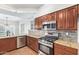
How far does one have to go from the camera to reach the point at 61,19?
9.75 ft

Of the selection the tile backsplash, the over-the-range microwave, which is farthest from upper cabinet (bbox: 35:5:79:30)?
the tile backsplash

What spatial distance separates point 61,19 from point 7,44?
2.78 metres

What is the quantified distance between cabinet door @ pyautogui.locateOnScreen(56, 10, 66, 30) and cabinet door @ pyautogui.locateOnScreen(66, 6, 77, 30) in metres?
0.16

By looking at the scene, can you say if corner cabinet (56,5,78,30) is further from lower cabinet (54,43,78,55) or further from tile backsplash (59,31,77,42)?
lower cabinet (54,43,78,55)

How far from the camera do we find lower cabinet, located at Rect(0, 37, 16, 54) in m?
4.27

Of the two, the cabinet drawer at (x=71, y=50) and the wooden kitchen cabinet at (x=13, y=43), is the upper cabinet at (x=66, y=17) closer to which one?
the cabinet drawer at (x=71, y=50)

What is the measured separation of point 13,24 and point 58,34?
4882 millimetres

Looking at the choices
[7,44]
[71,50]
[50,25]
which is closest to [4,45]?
[7,44]

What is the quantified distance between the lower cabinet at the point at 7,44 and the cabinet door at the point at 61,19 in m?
2.50

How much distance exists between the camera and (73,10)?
2.48m

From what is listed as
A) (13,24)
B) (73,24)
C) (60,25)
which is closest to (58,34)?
(60,25)

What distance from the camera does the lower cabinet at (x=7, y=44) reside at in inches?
168
